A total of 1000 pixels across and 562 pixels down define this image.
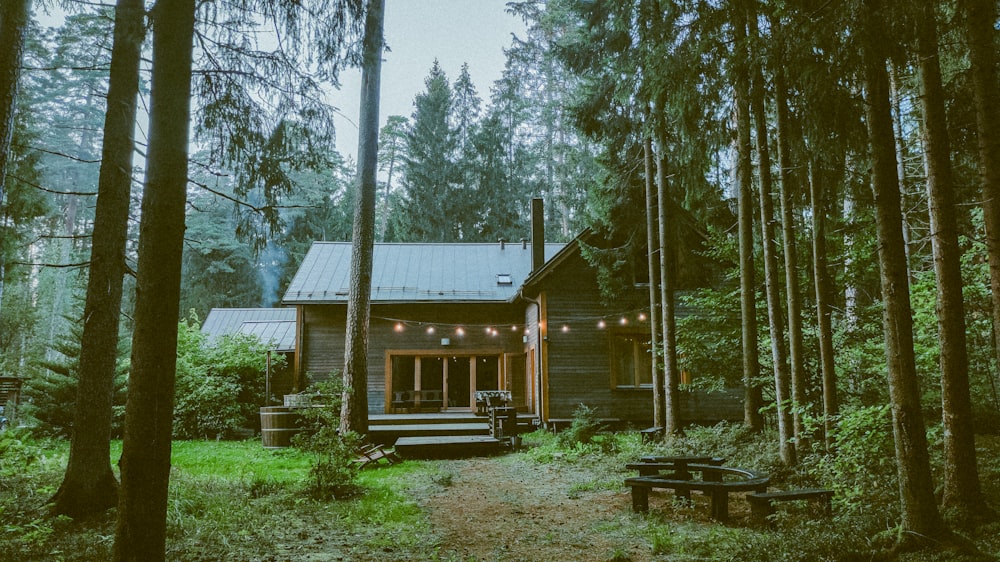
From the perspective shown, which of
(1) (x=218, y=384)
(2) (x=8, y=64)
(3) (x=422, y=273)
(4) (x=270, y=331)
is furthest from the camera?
(4) (x=270, y=331)

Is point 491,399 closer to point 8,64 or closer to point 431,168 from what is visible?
point 8,64

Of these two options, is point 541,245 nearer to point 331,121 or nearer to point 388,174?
point 331,121

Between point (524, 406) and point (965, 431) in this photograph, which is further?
point (524, 406)

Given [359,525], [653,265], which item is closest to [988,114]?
[359,525]

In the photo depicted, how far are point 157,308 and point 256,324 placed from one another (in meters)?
19.3

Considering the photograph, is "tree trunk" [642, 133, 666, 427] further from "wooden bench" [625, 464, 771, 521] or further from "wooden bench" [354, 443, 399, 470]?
"wooden bench" [625, 464, 771, 521]

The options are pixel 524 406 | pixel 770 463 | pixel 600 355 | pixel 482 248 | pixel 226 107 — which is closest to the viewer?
pixel 226 107

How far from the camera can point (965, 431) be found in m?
5.11

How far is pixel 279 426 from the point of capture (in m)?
14.6

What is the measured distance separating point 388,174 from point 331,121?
32.3m

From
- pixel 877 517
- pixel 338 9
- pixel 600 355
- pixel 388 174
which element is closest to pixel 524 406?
pixel 600 355

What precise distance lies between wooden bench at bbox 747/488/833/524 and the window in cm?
1120

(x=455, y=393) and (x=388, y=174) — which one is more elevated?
(x=388, y=174)

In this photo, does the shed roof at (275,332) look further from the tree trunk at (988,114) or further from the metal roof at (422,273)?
the tree trunk at (988,114)
